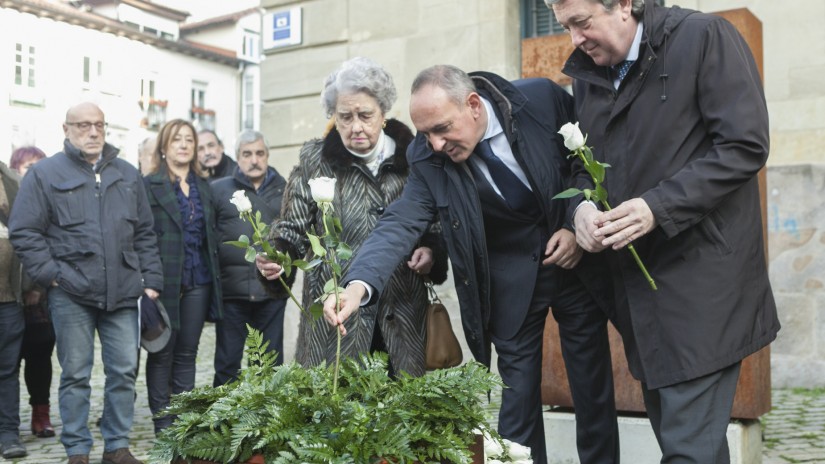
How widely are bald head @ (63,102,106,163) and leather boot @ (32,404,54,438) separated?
1.94 metres

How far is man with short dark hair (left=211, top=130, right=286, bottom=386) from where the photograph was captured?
662 centimetres

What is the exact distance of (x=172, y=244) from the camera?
6.49 metres

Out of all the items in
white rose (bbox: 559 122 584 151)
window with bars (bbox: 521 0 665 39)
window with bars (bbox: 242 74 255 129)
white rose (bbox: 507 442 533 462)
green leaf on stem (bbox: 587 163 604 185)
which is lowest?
white rose (bbox: 507 442 533 462)

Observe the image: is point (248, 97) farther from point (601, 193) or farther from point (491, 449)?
point (491, 449)

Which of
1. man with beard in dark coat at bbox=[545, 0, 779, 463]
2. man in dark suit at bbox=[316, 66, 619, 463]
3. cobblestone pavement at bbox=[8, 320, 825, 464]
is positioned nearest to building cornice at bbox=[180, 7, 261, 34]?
cobblestone pavement at bbox=[8, 320, 825, 464]

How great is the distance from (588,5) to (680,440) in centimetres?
134

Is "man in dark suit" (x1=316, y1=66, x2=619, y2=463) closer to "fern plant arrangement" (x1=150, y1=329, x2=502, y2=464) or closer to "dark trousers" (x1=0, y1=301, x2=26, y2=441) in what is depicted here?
"fern plant arrangement" (x1=150, y1=329, x2=502, y2=464)

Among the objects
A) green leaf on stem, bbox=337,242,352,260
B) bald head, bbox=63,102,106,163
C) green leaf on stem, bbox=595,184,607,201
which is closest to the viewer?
green leaf on stem, bbox=337,242,352,260

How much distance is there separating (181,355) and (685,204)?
14.3ft

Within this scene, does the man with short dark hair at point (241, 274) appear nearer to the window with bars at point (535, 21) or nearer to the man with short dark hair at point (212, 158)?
the man with short dark hair at point (212, 158)

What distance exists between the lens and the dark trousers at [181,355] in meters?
6.37

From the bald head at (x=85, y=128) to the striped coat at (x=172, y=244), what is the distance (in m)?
0.76

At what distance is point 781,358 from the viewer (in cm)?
786

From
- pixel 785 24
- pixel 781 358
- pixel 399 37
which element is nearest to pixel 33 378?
pixel 399 37
